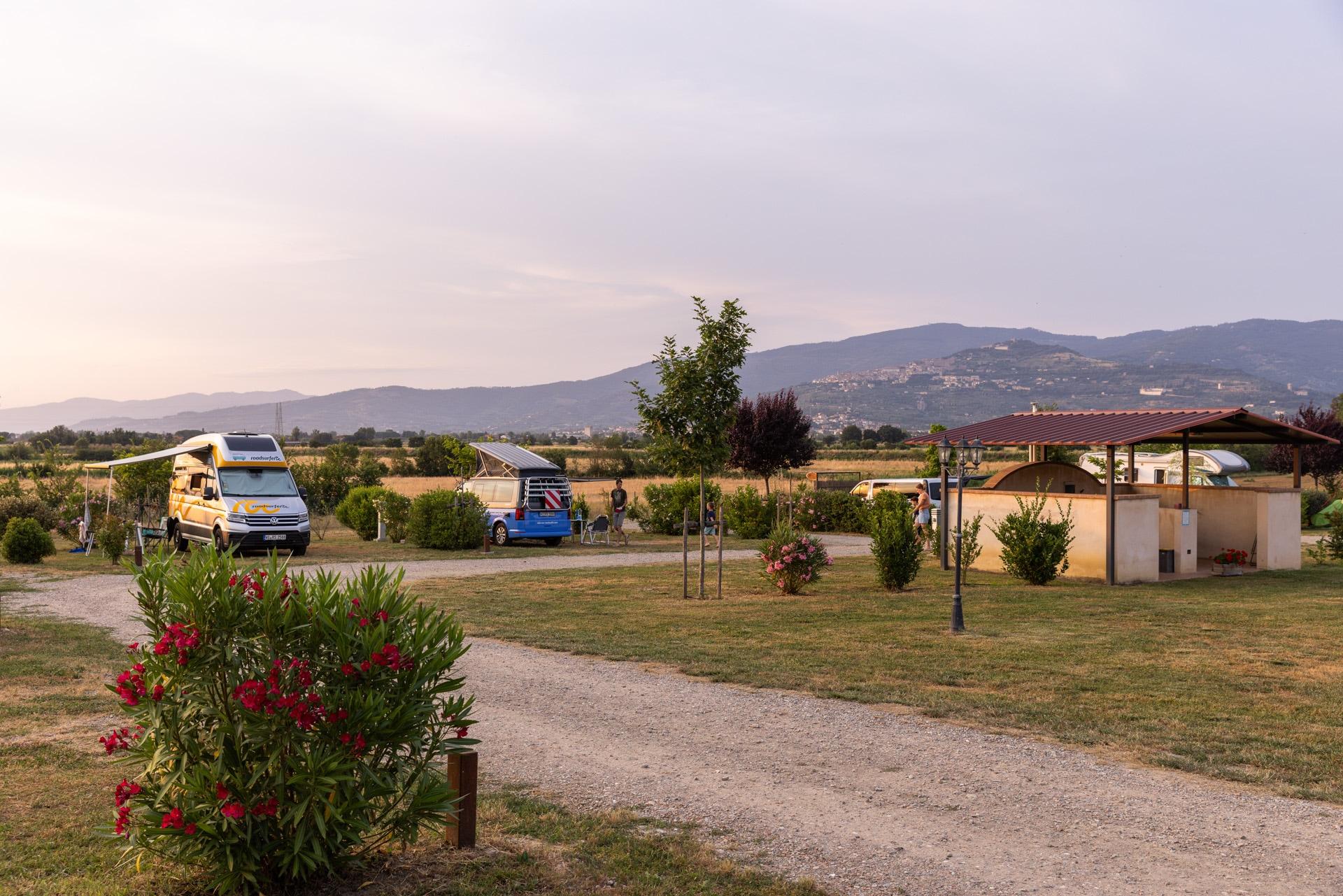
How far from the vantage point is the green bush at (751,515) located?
2864 cm

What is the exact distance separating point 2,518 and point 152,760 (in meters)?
24.8

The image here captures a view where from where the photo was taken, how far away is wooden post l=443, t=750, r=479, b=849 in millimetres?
5012

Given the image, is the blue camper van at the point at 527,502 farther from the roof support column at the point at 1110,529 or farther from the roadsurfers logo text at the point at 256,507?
the roof support column at the point at 1110,529

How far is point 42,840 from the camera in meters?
5.25

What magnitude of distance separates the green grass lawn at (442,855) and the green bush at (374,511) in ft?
63.9

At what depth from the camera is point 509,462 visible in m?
25.4

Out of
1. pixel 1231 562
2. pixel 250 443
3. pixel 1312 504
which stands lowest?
pixel 1231 562

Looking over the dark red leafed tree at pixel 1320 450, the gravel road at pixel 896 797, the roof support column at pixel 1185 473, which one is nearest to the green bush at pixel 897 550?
the roof support column at pixel 1185 473

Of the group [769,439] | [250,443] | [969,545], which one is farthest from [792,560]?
[769,439]

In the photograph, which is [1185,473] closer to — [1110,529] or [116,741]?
Answer: [1110,529]

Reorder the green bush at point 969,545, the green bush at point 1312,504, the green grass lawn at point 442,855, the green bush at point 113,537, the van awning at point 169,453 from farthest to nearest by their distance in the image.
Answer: the green bush at point 1312,504 → the van awning at point 169,453 → the green bush at point 113,537 → the green bush at point 969,545 → the green grass lawn at point 442,855

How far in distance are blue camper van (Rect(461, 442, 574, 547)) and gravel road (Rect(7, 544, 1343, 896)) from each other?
16131 millimetres

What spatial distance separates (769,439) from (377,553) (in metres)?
17.4

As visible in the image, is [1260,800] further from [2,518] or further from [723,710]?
[2,518]
